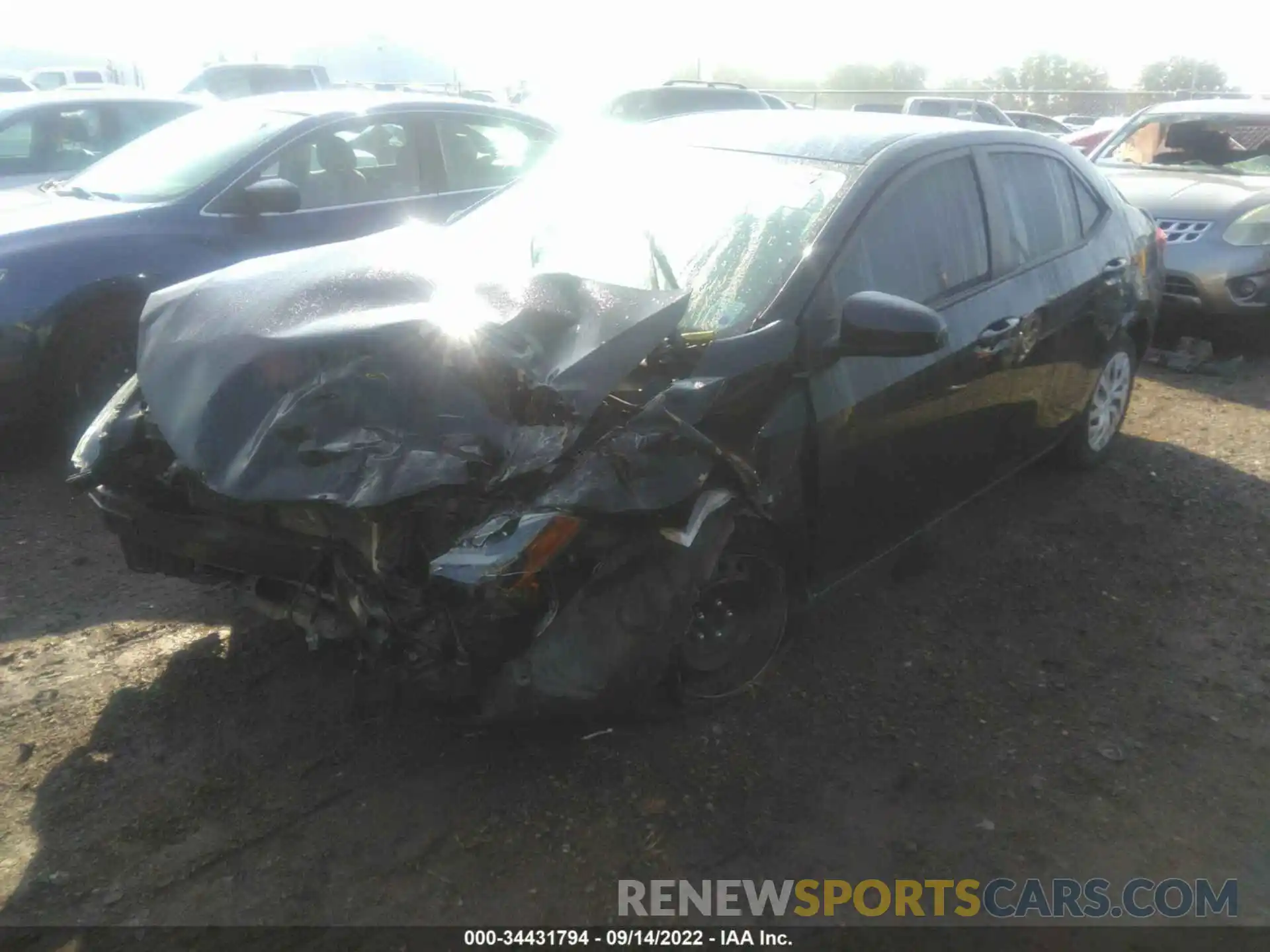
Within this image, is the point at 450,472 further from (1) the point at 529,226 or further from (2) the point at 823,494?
(1) the point at 529,226

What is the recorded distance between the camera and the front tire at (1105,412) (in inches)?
206

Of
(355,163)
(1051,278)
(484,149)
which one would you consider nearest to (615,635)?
(1051,278)

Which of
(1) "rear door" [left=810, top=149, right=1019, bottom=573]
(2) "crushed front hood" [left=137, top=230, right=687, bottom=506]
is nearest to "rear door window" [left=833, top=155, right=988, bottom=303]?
(1) "rear door" [left=810, top=149, right=1019, bottom=573]

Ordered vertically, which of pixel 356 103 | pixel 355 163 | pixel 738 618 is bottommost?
pixel 738 618

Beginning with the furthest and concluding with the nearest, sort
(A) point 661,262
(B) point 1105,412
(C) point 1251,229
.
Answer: (C) point 1251,229 < (B) point 1105,412 < (A) point 661,262

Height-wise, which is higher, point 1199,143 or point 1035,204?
point 1035,204

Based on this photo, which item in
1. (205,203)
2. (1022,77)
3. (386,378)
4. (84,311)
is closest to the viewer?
(386,378)

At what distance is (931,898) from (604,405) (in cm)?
152

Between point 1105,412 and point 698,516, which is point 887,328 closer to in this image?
point 698,516

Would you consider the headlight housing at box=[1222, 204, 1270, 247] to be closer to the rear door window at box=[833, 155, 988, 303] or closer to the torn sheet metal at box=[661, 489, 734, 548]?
the rear door window at box=[833, 155, 988, 303]

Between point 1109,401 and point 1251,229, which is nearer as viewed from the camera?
point 1109,401

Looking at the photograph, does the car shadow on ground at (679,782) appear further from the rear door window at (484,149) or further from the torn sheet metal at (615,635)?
the rear door window at (484,149)

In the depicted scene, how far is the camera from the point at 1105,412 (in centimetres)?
541

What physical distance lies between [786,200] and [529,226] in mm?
962
